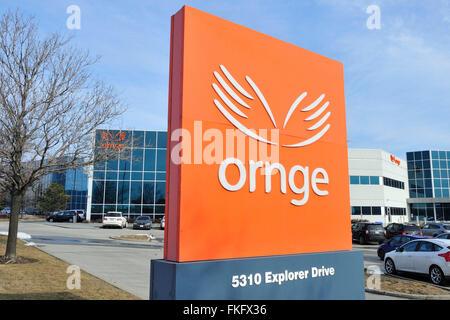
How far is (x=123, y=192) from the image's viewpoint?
46125 mm

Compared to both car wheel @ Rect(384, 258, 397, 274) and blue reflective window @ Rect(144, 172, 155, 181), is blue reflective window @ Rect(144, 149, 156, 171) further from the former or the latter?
car wheel @ Rect(384, 258, 397, 274)

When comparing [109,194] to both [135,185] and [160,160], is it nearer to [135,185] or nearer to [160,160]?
[135,185]

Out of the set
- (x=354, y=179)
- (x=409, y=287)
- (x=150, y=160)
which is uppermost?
(x=150, y=160)

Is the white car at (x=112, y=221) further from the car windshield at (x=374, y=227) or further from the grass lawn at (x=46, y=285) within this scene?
the grass lawn at (x=46, y=285)

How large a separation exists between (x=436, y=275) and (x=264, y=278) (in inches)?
371

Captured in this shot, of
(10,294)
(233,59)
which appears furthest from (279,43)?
(10,294)

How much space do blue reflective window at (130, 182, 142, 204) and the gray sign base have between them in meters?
42.5

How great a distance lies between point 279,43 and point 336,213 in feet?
9.23

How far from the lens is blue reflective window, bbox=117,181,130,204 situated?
45969 millimetres

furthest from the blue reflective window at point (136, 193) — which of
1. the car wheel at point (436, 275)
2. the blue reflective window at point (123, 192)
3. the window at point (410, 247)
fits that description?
the car wheel at point (436, 275)

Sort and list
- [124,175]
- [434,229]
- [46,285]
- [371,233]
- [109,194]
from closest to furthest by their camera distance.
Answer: [46,285]
[371,233]
[434,229]
[109,194]
[124,175]

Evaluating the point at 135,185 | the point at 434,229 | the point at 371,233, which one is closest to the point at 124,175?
the point at 135,185

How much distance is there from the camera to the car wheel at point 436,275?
11.3 meters
